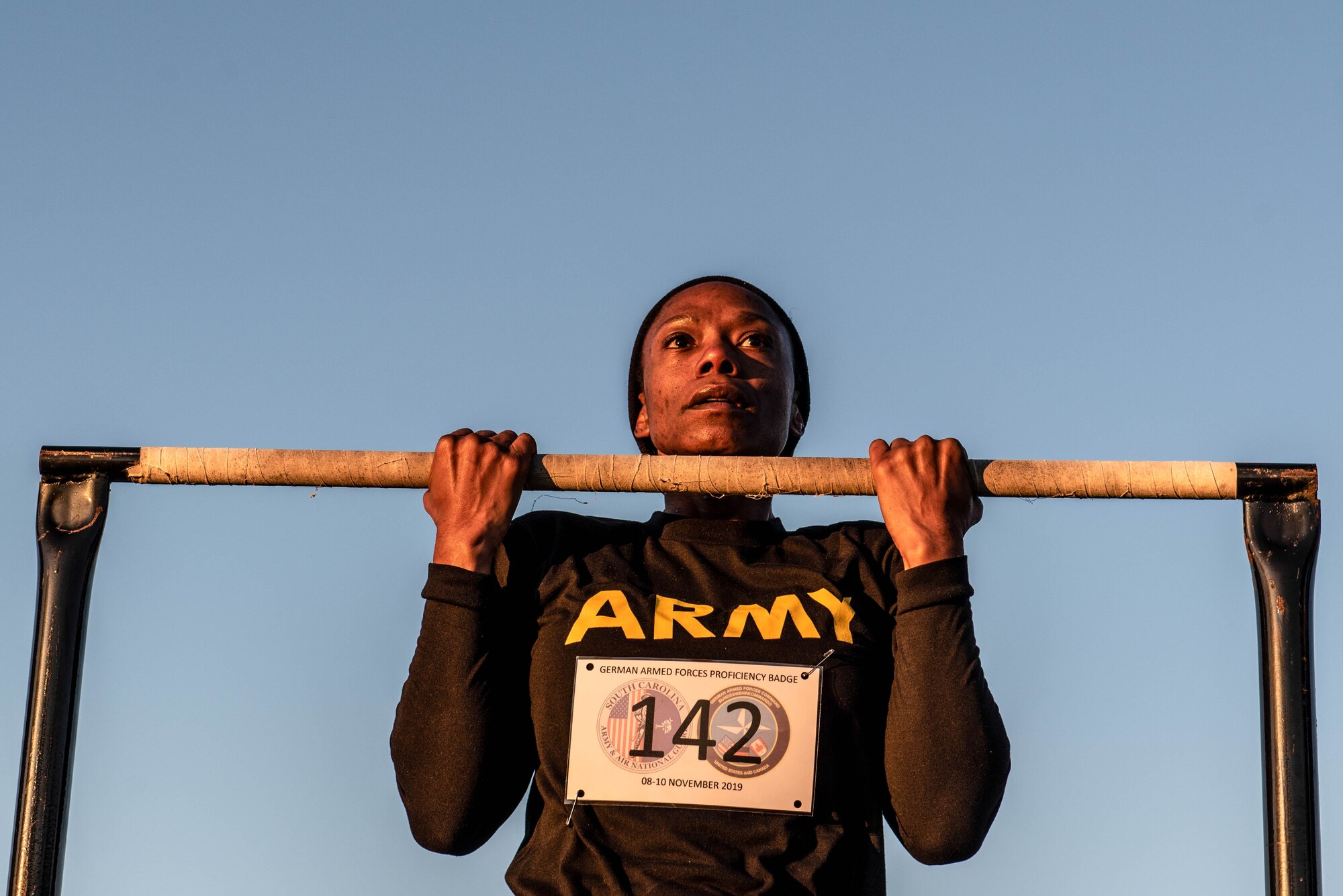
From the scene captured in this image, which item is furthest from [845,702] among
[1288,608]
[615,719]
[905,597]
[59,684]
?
[59,684]

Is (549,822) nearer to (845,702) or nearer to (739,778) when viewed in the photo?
(739,778)

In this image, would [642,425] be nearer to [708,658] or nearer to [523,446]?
[523,446]

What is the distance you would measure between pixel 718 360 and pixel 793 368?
0.46m

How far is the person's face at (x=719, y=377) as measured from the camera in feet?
13.9

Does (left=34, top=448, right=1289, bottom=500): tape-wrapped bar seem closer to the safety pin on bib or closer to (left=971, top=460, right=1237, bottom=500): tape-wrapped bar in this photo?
(left=971, top=460, right=1237, bottom=500): tape-wrapped bar

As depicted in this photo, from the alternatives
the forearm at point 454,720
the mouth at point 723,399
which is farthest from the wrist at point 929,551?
the forearm at point 454,720

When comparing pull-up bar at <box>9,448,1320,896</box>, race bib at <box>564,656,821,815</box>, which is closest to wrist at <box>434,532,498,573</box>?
pull-up bar at <box>9,448,1320,896</box>

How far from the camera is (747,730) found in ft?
11.5

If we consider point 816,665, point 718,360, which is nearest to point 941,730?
point 816,665

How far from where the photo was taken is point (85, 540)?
353 centimetres

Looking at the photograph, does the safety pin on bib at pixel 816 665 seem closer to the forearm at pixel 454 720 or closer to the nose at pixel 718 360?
the forearm at pixel 454 720

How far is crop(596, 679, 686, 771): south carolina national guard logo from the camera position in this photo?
3.51 m

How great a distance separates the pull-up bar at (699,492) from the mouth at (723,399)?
25.4 inches

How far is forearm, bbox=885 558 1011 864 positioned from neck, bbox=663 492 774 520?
753mm
